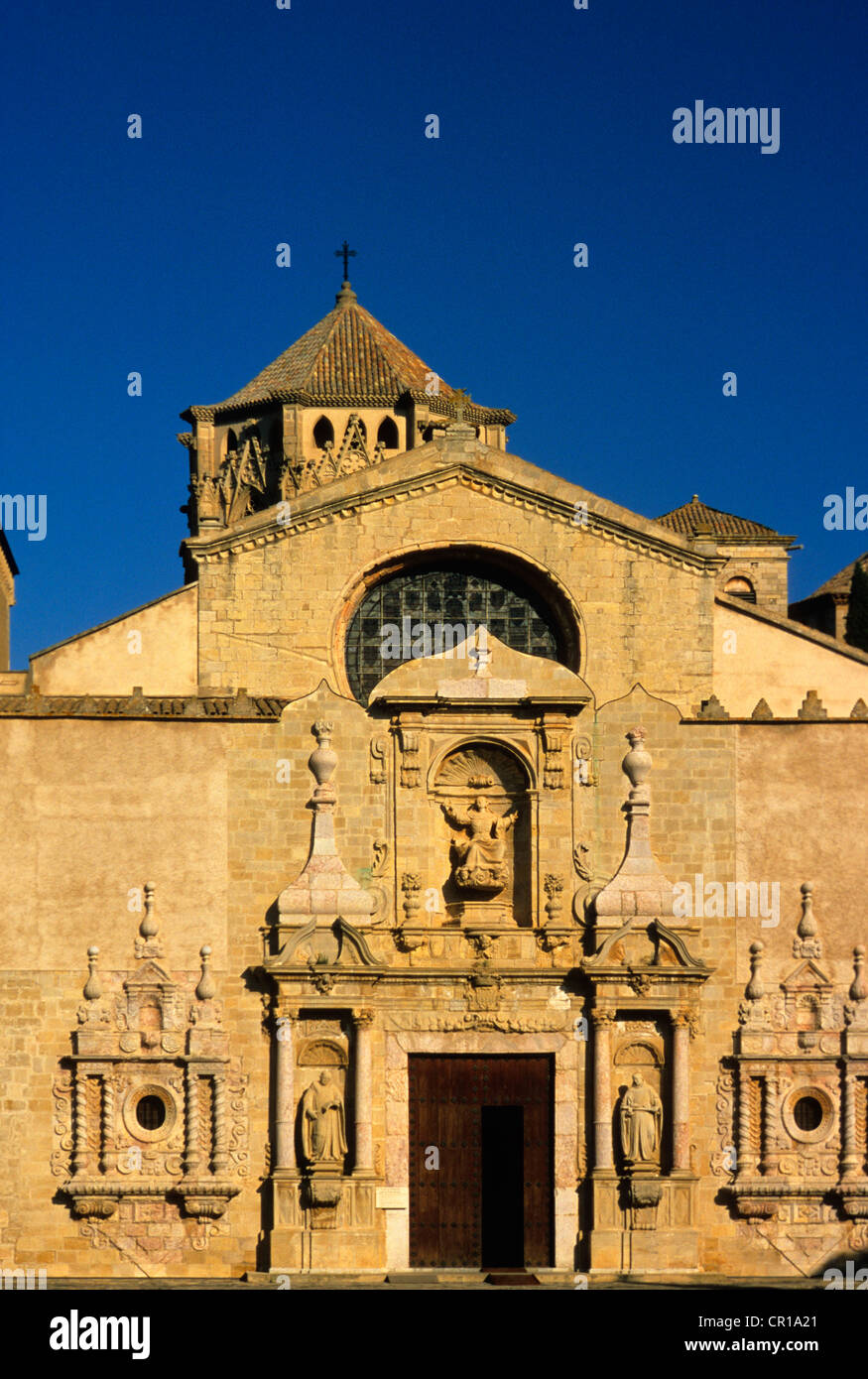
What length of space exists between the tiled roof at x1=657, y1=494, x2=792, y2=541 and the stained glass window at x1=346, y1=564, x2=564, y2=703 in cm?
2058

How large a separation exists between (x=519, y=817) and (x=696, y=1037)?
3691mm

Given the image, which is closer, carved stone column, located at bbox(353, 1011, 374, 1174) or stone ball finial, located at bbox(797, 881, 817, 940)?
carved stone column, located at bbox(353, 1011, 374, 1174)

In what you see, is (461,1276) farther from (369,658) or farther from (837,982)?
(369,658)

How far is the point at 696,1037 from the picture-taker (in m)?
32.4

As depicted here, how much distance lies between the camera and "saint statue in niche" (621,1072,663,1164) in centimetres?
3170

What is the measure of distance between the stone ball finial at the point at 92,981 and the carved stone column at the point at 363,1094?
A: 332cm

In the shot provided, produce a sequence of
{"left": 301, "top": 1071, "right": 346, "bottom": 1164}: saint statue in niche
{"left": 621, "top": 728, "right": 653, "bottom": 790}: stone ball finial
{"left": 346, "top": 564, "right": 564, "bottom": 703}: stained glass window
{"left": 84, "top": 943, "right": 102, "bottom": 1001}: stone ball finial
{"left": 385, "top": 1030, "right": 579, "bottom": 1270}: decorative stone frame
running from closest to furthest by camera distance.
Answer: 1. {"left": 301, "top": 1071, "right": 346, "bottom": 1164}: saint statue in niche
2. {"left": 385, "top": 1030, "right": 579, "bottom": 1270}: decorative stone frame
3. {"left": 84, "top": 943, "right": 102, "bottom": 1001}: stone ball finial
4. {"left": 621, "top": 728, "right": 653, "bottom": 790}: stone ball finial
5. {"left": 346, "top": 564, "right": 564, "bottom": 703}: stained glass window

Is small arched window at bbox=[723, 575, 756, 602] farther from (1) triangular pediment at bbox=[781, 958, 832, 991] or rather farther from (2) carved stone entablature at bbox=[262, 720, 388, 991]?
(2) carved stone entablature at bbox=[262, 720, 388, 991]

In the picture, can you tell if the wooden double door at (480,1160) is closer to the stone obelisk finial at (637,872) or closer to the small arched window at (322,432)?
the stone obelisk finial at (637,872)

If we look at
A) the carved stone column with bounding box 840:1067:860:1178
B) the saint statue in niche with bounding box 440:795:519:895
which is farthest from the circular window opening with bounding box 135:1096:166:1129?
the carved stone column with bounding box 840:1067:860:1178

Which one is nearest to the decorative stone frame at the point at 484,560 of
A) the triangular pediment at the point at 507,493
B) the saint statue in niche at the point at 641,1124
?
the triangular pediment at the point at 507,493

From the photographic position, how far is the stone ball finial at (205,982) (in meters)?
32.0

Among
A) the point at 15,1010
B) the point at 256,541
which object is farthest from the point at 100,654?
the point at 15,1010

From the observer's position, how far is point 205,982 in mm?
32062
